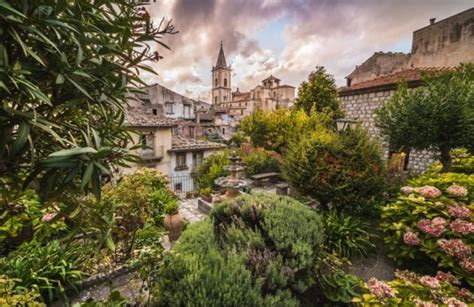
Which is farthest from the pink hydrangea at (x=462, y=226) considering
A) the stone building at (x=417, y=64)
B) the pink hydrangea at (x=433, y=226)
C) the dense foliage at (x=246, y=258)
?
the stone building at (x=417, y=64)

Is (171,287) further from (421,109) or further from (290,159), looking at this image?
(421,109)

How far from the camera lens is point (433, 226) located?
2801 millimetres

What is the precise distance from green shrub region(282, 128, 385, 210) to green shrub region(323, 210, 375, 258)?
18.4 inches

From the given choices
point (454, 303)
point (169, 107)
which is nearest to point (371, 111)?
point (454, 303)

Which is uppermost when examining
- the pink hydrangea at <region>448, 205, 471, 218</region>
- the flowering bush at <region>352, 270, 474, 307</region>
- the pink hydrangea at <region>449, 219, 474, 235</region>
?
the pink hydrangea at <region>448, 205, 471, 218</region>

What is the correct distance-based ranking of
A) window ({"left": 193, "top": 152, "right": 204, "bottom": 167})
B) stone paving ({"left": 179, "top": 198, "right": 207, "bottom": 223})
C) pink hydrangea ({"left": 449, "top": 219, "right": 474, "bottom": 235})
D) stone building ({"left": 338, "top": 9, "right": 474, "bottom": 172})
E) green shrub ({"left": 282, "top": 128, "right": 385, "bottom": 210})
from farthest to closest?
window ({"left": 193, "top": 152, "right": 204, "bottom": 167})
stone building ({"left": 338, "top": 9, "right": 474, "bottom": 172})
stone paving ({"left": 179, "top": 198, "right": 207, "bottom": 223})
green shrub ({"left": 282, "top": 128, "right": 385, "bottom": 210})
pink hydrangea ({"left": 449, "top": 219, "right": 474, "bottom": 235})

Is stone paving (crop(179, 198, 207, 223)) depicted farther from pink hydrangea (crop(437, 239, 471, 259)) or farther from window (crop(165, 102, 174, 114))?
window (crop(165, 102, 174, 114))

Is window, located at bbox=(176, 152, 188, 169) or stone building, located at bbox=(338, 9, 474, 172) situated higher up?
stone building, located at bbox=(338, 9, 474, 172)

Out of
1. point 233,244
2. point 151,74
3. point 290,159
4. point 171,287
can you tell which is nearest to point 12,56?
point 151,74

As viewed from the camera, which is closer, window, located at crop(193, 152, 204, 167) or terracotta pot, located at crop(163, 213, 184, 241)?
terracotta pot, located at crop(163, 213, 184, 241)

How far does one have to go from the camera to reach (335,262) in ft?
9.17

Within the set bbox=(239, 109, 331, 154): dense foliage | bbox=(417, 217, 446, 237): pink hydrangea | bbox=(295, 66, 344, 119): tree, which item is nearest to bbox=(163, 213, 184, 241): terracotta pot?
bbox=(417, 217, 446, 237): pink hydrangea

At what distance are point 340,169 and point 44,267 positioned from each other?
4.96 meters

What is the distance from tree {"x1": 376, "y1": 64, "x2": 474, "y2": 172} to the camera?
14.3ft
